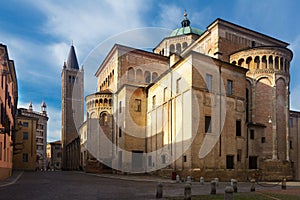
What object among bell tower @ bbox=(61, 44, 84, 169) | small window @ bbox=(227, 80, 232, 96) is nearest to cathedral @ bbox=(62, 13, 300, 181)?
small window @ bbox=(227, 80, 232, 96)

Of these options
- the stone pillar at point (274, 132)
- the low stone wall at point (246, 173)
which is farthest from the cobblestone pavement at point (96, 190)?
the stone pillar at point (274, 132)

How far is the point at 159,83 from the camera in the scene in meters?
33.9

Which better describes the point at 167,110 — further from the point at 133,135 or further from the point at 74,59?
the point at 74,59

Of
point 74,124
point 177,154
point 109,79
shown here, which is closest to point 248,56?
point 177,154

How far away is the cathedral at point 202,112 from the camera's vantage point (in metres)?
27.4

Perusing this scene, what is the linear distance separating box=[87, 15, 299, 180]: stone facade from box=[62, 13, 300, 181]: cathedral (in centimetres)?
10

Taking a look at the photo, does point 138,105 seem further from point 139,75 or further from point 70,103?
point 70,103

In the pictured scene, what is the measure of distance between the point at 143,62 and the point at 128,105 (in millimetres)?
8165

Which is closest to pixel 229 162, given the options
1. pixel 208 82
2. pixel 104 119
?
pixel 208 82

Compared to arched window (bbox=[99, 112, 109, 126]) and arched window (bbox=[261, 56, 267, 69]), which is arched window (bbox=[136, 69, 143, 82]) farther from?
arched window (bbox=[261, 56, 267, 69])

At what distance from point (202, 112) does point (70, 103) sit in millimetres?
52845

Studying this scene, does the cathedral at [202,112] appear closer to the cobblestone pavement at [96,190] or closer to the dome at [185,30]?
the dome at [185,30]

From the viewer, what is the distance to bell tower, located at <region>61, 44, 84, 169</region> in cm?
6874

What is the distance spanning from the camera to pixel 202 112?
2722 centimetres
